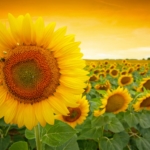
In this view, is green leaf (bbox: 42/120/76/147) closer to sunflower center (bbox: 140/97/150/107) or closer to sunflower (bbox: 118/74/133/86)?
sunflower center (bbox: 140/97/150/107)

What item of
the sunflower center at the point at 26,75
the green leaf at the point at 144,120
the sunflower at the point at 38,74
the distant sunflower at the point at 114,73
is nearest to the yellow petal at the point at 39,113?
the sunflower at the point at 38,74

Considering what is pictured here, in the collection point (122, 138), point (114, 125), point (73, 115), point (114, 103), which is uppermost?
point (114, 103)

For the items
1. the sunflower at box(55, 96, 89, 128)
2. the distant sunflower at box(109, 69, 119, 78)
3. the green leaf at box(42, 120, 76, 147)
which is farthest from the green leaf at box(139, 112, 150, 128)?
the distant sunflower at box(109, 69, 119, 78)

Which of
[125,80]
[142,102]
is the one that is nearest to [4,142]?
[142,102]

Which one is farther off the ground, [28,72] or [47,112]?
[28,72]

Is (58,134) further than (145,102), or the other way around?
(145,102)

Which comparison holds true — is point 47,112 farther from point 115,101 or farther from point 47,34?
point 115,101

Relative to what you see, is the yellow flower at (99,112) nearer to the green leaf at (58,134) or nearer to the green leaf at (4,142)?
the green leaf at (4,142)
